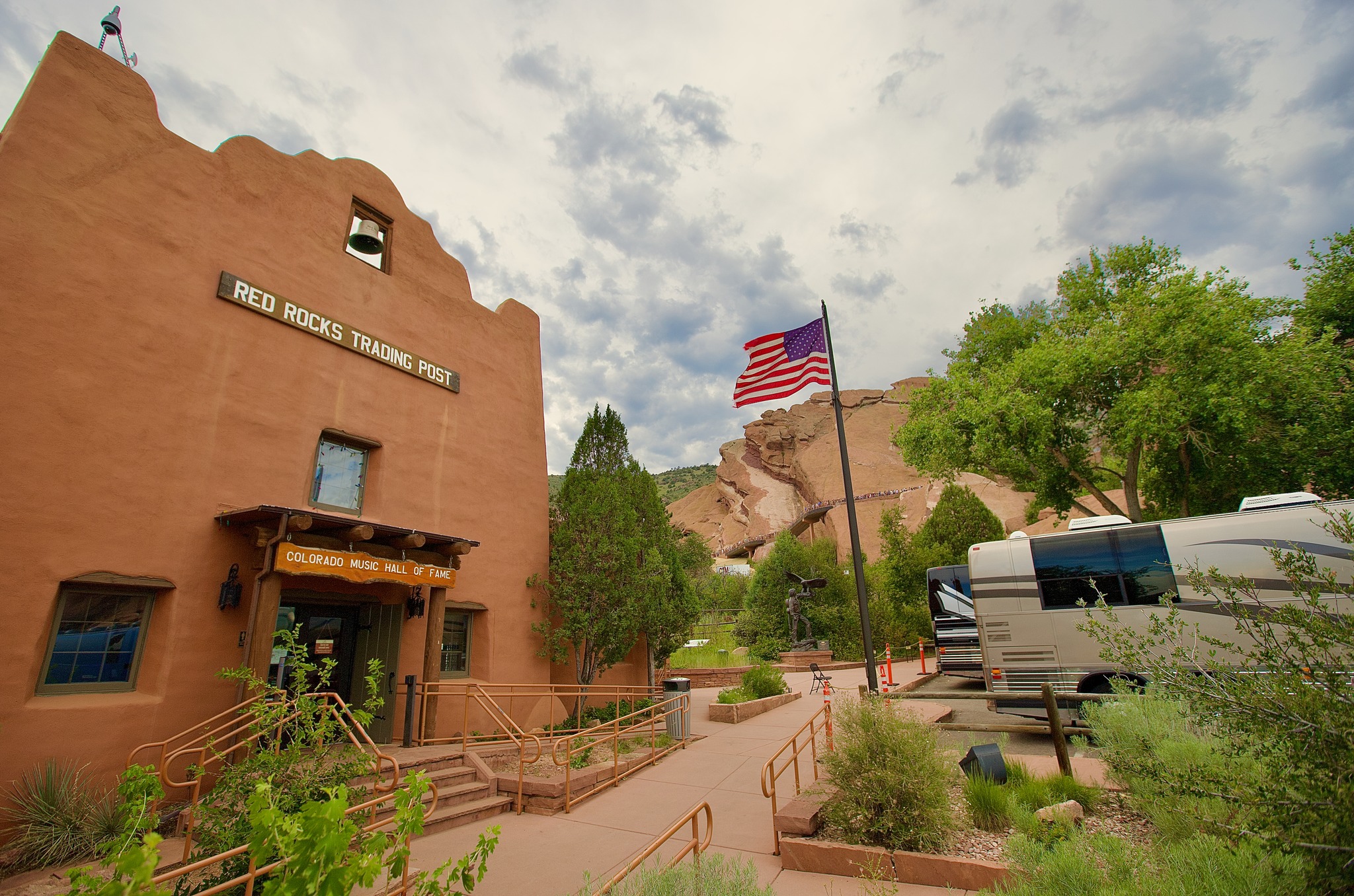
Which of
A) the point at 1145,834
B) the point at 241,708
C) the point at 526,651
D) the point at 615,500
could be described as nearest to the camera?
the point at 1145,834

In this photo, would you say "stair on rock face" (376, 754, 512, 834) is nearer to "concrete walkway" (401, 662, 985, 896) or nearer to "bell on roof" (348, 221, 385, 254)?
"concrete walkway" (401, 662, 985, 896)

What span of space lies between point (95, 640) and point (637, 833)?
23.1 feet

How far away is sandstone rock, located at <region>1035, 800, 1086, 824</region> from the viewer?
569cm

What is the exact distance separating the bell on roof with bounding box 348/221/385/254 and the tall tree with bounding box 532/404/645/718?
21.3 ft

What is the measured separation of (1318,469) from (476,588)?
21.2 meters

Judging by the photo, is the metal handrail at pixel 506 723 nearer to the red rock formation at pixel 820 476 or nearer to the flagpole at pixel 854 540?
the flagpole at pixel 854 540

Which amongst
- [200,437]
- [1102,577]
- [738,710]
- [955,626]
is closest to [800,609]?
[955,626]

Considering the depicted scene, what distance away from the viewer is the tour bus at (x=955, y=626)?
64.3 feet

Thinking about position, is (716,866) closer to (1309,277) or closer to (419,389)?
(419,389)

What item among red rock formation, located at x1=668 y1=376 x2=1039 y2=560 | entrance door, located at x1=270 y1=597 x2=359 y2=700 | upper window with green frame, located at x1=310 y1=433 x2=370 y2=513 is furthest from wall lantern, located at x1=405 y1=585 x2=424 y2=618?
red rock formation, located at x1=668 y1=376 x2=1039 y2=560

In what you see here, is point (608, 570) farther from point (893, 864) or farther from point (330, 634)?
Result: point (893, 864)

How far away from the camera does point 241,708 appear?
8.09 metres

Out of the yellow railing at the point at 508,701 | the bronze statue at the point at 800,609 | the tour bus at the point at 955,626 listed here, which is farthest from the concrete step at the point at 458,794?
the bronze statue at the point at 800,609

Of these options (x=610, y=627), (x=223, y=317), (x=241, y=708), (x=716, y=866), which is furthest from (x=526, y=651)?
(x=716, y=866)
